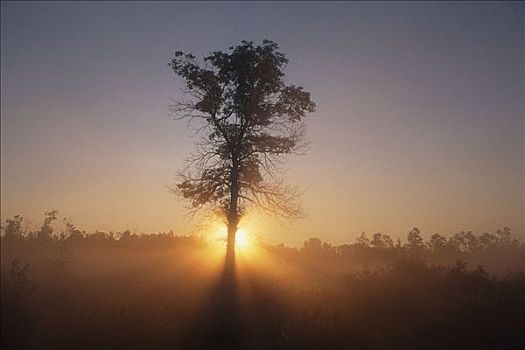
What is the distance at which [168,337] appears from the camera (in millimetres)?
12789

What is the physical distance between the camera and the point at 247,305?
1606cm

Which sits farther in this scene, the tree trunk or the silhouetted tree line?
the tree trunk

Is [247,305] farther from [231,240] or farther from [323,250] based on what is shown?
[323,250]

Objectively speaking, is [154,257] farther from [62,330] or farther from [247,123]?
[62,330]

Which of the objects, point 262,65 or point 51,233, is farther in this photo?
point 262,65

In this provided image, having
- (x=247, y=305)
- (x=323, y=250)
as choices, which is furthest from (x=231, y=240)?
(x=323, y=250)

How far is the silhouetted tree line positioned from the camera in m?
12.3

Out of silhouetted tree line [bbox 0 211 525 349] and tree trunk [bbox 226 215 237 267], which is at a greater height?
tree trunk [bbox 226 215 237 267]

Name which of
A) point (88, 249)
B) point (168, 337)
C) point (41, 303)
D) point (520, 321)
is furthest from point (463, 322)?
point (88, 249)

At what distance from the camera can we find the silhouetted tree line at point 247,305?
12291 millimetres

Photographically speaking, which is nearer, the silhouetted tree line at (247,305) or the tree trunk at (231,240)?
the silhouetted tree line at (247,305)

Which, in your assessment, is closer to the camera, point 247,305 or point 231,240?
point 247,305

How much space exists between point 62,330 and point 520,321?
18.1m

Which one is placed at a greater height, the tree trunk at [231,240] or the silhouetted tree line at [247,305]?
the tree trunk at [231,240]
